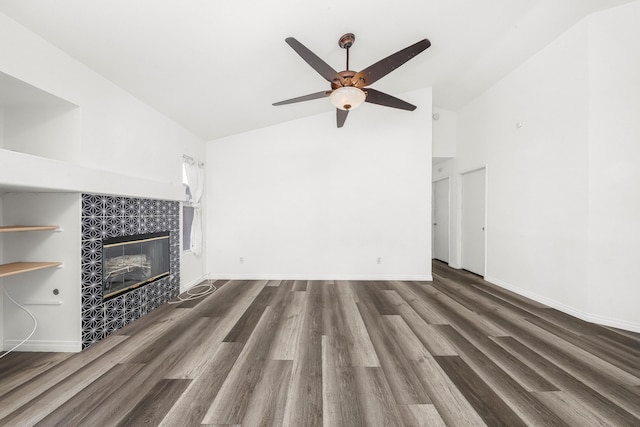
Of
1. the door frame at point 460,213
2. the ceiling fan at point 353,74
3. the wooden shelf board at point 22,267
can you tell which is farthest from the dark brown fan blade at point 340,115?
the wooden shelf board at point 22,267

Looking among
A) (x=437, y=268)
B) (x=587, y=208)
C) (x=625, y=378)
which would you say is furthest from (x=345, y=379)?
(x=437, y=268)

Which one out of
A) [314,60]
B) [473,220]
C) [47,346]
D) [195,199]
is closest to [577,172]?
[473,220]

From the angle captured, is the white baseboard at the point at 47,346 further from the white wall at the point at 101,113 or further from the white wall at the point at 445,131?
the white wall at the point at 445,131

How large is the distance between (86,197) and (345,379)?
8.51 ft

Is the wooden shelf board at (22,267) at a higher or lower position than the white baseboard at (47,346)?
higher

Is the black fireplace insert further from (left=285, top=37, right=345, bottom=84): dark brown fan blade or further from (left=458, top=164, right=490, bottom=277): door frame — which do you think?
(left=458, top=164, right=490, bottom=277): door frame

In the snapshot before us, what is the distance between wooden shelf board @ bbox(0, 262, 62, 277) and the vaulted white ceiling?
1.73 metres

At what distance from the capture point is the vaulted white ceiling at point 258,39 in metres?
1.69

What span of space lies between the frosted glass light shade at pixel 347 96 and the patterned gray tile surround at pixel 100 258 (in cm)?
236

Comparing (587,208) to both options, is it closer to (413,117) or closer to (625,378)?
(625,378)

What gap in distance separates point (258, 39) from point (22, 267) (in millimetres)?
2667

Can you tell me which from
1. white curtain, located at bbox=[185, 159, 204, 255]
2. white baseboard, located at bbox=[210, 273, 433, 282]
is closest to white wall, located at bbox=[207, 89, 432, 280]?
white baseboard, located at bbox=[210, 273, 433, 282]

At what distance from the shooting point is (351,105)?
6.95ft

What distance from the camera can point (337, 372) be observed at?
5.41 ft
